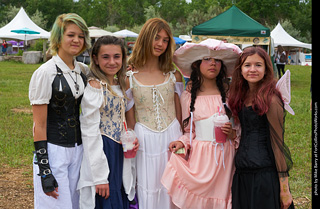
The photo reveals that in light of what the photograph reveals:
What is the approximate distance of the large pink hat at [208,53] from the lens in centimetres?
310

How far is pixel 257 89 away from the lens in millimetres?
2846

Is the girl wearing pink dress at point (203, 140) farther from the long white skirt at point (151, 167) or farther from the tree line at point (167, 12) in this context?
the tree line at point (167, 12)

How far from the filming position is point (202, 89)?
3.23m

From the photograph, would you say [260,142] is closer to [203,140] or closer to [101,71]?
[203,140]

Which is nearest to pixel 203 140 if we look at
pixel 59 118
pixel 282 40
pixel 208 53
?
pixel 208 53

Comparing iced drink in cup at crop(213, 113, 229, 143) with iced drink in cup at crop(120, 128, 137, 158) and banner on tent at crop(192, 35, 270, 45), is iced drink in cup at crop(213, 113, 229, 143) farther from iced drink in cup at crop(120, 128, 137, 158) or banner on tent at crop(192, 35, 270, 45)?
banner on tent at crop(192, 35, 270, 45)

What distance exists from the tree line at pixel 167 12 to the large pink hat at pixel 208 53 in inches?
1684

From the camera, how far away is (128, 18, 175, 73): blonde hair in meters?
3.18

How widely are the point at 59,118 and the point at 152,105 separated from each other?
835mm

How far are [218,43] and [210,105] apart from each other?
528mm

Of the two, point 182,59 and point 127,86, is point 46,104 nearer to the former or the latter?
point 127,86

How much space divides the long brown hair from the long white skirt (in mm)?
663

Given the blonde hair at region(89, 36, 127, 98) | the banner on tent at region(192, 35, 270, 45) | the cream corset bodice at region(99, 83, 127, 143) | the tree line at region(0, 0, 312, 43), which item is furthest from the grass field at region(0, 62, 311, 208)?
the tree line at region(0, 0, 312, 43)

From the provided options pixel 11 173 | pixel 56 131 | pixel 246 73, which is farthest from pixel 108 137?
pixel 11 173
